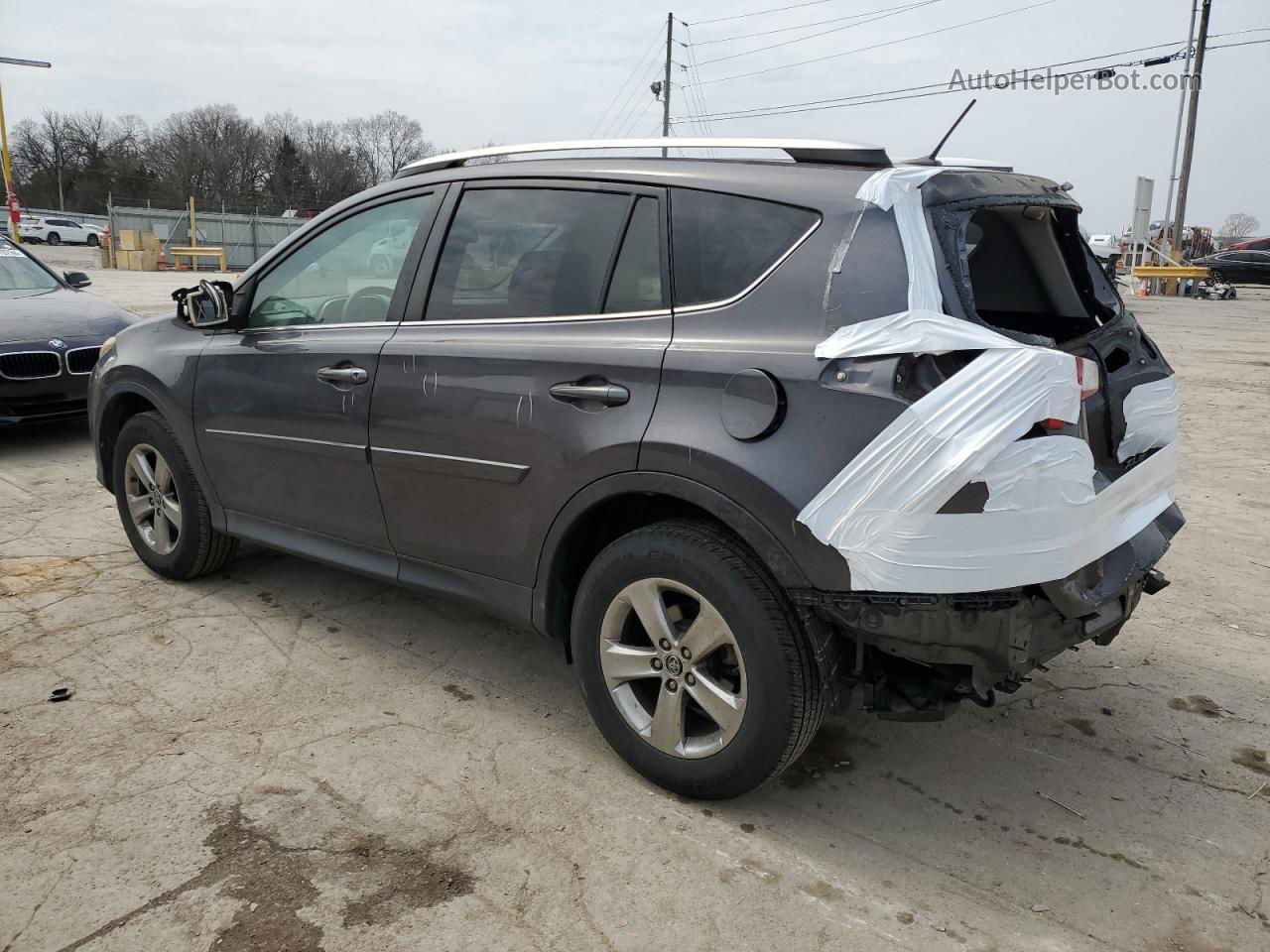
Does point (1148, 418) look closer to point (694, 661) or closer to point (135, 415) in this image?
point (694, 661)

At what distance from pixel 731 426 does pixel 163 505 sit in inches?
123

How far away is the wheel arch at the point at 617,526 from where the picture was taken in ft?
8.30

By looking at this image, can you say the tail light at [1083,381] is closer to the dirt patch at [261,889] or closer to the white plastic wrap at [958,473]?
the white plastic wrap at [958,473]

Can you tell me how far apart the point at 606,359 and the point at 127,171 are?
2810 inches

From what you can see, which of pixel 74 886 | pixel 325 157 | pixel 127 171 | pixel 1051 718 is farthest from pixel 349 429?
pixel 325 157

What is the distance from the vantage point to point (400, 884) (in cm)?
251

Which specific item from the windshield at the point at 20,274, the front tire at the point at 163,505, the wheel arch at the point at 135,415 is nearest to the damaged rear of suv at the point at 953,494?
the wheel arch at the point at 135,415

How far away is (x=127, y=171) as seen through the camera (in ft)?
208

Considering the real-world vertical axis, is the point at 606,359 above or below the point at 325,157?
below

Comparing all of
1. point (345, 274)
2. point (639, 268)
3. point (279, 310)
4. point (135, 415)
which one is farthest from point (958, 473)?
point (135, 415)

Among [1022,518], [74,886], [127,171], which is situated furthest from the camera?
[127,171]

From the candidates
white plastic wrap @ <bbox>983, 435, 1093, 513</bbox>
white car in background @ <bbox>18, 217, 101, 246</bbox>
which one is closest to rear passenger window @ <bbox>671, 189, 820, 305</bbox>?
white plastic wrap @ <bbox>983, 435, 1093, 513</bbox>

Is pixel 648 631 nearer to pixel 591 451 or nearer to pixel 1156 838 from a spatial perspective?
pixel 591 451

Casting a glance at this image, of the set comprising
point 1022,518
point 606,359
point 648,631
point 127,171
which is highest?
point 127,171
